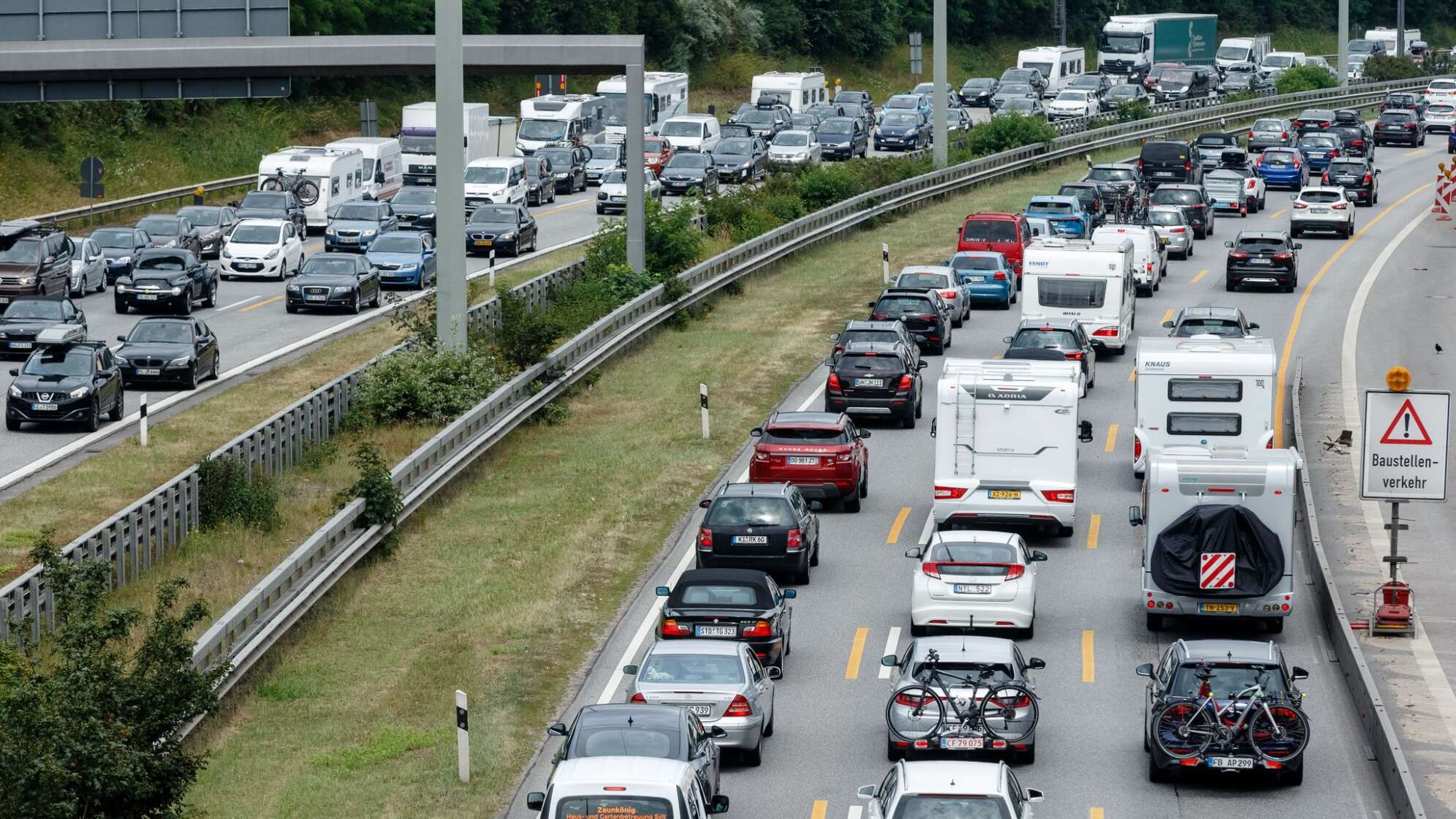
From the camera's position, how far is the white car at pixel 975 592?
1077 inches

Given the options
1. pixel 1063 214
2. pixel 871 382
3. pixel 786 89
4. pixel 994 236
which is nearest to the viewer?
pixel 871 382

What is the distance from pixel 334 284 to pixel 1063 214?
2111 cm

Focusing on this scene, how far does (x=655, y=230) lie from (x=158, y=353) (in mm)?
13744

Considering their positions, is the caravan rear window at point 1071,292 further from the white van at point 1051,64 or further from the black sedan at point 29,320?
the white van at point 1051,64

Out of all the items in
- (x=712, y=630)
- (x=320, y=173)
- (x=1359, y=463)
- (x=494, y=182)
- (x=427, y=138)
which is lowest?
(x=1359, y=463)

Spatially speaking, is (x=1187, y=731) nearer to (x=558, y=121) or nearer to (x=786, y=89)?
(x=558, y=121)

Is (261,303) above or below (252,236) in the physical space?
below

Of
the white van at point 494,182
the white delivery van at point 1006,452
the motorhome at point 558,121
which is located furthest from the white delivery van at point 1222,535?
the motorhome at point 558,121

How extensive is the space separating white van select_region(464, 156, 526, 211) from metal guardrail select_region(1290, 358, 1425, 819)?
39.9 m

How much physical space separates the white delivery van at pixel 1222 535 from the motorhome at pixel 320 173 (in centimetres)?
4530

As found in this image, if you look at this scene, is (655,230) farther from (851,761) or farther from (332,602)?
(851,761)

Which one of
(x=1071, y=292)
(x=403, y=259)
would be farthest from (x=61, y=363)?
(x=1071, y=292)

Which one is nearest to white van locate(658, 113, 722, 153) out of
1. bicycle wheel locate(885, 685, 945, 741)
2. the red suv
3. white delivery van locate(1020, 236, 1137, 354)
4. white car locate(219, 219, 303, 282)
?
white car locate(219, 219, 303, 282)

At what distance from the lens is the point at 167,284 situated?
52625mm
